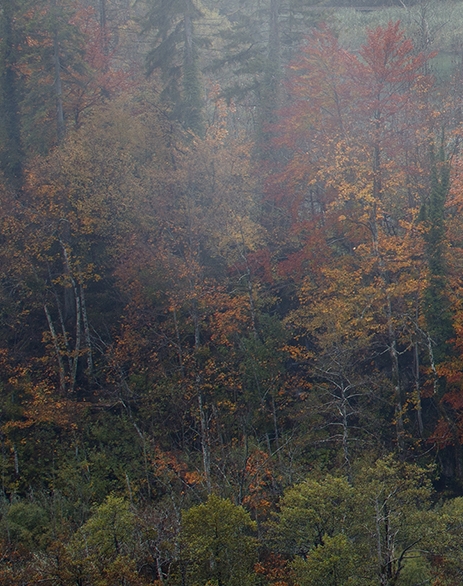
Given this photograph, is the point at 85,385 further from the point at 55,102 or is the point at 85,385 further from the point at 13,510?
the point at 55,102

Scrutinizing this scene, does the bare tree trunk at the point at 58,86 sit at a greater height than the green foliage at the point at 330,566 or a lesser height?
greater

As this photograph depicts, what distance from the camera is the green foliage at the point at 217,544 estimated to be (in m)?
13.8

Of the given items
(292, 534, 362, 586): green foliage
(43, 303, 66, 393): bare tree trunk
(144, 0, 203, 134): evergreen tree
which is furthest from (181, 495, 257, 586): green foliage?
(144, 0, 203, 134): evergreen tree

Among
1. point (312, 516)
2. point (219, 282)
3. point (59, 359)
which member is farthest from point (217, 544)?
point (219, 282)

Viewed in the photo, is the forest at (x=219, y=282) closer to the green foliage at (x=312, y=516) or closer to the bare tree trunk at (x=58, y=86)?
the bare tree trunk at (x=58, y=86)

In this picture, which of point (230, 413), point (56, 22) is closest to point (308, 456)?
point (230, 413)

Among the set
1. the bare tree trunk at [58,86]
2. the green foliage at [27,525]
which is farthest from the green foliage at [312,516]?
the bare tree trunk at [58,86]

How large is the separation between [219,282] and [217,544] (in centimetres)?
1329

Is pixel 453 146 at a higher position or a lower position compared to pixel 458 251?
higher

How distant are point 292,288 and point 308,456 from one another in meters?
7.75

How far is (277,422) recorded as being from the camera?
22.8 meters

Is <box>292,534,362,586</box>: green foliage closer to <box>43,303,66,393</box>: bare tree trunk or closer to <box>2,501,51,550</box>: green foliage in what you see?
<box>2,501,51,550</box>: green foliage

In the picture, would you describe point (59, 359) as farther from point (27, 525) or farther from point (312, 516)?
point (312, 516)

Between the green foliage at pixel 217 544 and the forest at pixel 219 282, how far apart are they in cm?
255
